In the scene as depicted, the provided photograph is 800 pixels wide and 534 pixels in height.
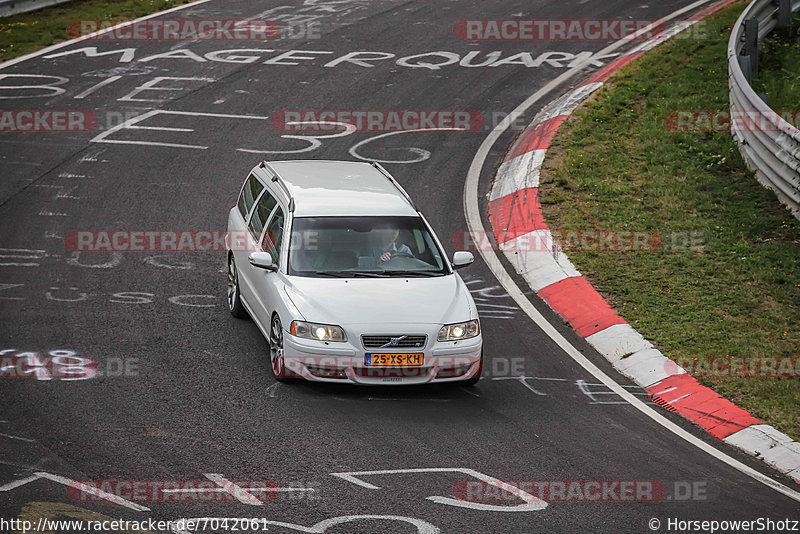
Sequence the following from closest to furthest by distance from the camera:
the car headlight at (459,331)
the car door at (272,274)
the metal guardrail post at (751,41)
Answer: the car headlight at (459,331) → the car door at (272,274) → the metal guardrail post at (751,41)

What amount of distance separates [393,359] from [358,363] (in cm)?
32

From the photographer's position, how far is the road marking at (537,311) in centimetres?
827

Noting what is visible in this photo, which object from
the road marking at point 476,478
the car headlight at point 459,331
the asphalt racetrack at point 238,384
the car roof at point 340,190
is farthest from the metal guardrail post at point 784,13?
the road marking at point 476,478

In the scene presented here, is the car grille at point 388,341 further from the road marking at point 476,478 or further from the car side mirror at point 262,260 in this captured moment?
the road marking at point 476,478

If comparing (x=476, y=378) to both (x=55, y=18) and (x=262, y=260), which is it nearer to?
(x=262, y=260)

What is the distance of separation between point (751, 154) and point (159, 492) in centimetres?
1052

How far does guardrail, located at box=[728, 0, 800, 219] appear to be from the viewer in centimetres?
1283

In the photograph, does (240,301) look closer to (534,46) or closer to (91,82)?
(91,82)

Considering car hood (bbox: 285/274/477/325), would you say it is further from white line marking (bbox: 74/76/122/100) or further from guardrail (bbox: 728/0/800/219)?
white line marking (bbox: 74/76/122/100)

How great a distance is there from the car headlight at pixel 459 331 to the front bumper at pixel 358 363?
0.21ft

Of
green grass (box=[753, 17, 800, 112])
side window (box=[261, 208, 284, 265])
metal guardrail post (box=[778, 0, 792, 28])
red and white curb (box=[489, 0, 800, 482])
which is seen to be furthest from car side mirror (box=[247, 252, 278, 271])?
metal guardrail post (box=[778, 0, 792, 28])

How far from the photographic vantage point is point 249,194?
11562mm

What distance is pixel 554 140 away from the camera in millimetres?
16266

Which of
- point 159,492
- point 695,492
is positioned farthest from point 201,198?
point 695,492
